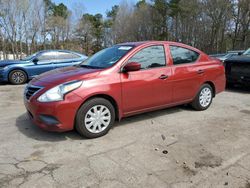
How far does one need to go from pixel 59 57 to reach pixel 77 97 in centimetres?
667

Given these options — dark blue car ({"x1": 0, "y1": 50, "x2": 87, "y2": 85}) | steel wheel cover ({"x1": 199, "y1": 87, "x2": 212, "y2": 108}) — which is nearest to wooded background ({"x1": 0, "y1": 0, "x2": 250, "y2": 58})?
dark blue car ({"x1": 0, "y1": 50, "x2": 87, "y2": 85})

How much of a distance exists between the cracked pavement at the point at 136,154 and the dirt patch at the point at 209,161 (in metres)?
0.01

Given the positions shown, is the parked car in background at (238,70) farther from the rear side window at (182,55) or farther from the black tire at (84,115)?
the black tire at (84,115)

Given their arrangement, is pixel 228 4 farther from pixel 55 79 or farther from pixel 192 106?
pixel 55 79

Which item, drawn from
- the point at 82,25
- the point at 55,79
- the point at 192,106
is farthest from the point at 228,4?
the point at 55,79

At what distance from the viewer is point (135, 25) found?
4497cm

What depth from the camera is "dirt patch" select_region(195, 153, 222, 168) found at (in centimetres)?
300

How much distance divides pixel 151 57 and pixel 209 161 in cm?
209

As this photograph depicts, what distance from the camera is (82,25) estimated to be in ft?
136

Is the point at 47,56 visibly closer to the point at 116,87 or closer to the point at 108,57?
the point at 108,57

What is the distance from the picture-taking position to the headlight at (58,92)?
3.47 m

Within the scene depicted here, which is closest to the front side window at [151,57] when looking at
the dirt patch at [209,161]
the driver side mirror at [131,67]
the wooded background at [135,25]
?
the driver side mirror at [131,67]

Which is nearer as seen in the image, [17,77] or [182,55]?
[182,55]

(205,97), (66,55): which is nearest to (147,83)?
(205,97)
